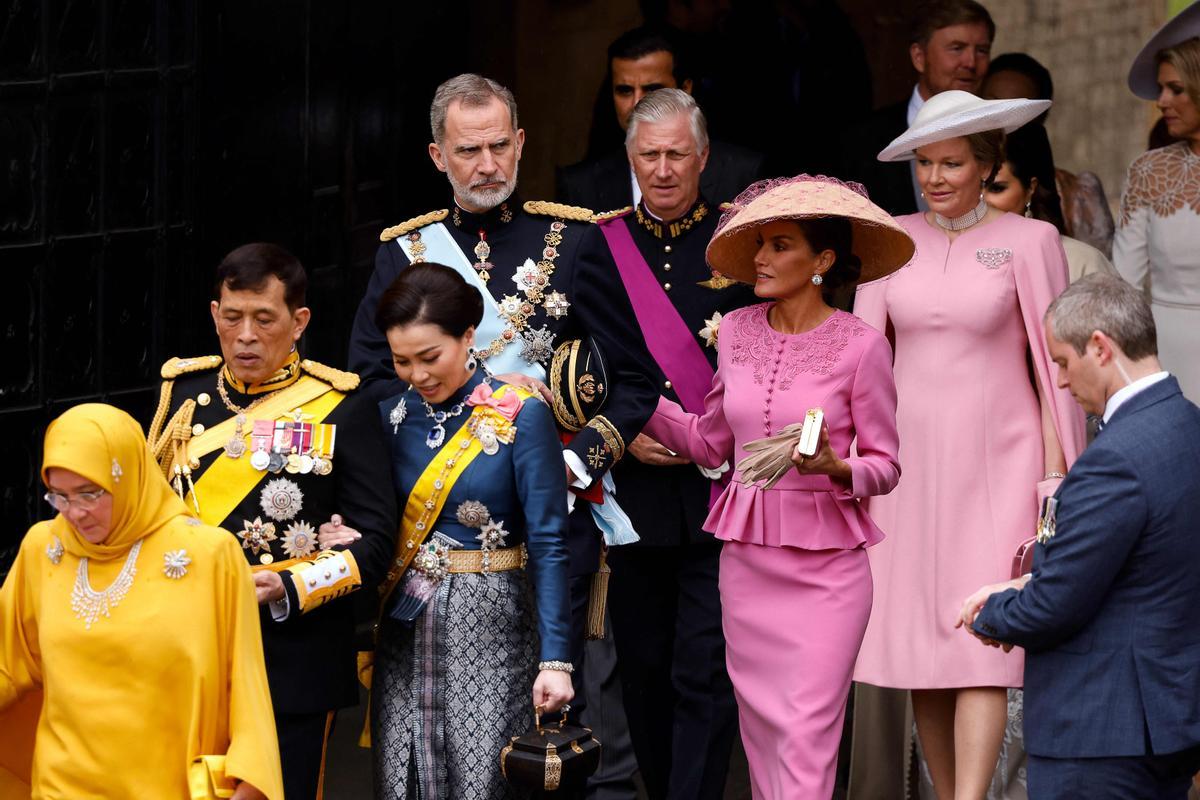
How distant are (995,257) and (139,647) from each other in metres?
2.64

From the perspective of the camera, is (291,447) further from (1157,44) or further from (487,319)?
(1157,44)

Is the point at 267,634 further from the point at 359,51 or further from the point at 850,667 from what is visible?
the point at 359,51

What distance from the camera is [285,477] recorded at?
16.3ft

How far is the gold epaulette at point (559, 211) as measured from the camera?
5922mm

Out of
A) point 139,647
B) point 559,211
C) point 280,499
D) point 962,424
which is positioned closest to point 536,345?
point 559,211

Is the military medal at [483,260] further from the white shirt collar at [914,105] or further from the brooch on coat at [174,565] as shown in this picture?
the white shirt collar at [914,105]

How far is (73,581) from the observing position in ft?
14.7

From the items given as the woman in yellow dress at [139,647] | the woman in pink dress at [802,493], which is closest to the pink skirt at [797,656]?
the woman in pink dress at [802,493]

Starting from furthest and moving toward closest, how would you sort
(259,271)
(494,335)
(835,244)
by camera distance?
(494,335)
(835,244)
(259,271)

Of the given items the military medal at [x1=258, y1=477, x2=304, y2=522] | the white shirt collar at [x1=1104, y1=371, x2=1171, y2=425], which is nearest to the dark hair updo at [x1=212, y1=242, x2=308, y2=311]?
the military medal at [x1=258, y1=477, x2=304, y2=522]

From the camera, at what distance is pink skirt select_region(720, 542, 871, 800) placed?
5.37 meters

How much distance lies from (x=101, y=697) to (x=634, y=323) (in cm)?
202

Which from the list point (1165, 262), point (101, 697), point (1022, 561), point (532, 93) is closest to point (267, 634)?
point (101, 697)

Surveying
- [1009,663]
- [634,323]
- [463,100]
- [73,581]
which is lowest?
[1009,663]
